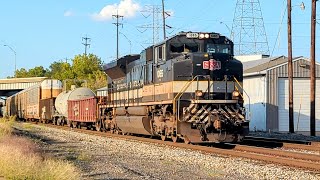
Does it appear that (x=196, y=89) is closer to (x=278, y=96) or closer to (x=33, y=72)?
(x=278, y=96)

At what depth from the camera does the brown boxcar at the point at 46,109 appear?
130 feet

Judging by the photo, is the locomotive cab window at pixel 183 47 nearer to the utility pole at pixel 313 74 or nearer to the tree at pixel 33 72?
the utility pole at pixel 313 74

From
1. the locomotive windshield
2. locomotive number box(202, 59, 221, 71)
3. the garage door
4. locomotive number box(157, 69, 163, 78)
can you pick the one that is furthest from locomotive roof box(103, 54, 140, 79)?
the garage door

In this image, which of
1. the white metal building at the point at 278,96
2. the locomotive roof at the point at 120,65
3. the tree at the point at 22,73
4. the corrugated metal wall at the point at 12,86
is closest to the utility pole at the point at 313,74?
the white metal building at the point at 278,96

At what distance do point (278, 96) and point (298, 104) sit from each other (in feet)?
6.83

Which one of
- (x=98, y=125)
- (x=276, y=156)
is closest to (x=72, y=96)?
(x=98, y=125)

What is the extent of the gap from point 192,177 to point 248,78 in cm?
2603

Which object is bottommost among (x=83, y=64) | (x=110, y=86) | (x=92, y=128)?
(x=92, y=128)

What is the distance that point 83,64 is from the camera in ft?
300

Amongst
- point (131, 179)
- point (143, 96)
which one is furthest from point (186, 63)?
point (131, 179)

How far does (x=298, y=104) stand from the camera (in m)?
34.2

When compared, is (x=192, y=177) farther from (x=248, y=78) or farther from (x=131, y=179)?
(x=248, y=78)

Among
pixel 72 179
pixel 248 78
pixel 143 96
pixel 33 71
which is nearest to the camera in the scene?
pixel 72 179

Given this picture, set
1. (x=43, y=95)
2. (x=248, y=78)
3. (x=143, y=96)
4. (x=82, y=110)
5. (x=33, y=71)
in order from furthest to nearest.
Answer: (x=33, y=71) < (x=43, y=95) < (x=248, y=78) < (x=82, y=110) < (x=143, y=96)
